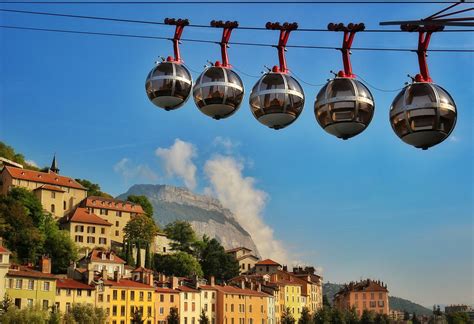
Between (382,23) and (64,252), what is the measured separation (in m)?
82.0

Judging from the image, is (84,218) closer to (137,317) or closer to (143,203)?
(143,203)

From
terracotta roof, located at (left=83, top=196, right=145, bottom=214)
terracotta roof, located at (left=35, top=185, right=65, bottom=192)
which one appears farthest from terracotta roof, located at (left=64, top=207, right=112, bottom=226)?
terracotta roof, located at (left=83, top=196, right=145, bottom=214)

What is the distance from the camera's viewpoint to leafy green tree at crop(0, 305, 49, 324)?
58312 mm

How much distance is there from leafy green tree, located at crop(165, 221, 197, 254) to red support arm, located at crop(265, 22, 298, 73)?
106m

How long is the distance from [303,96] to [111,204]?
4243 inches

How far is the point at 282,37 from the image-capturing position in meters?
9.87

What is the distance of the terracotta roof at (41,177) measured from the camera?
104 metres

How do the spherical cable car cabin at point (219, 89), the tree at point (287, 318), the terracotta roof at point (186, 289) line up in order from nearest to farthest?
the spherical cable car cabin at point (219, 89) → the terracotta roof at point (186, 289) → the tree at point (287, 318)

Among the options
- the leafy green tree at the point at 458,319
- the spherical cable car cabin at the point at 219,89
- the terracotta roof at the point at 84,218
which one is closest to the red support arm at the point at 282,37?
the spherical cable car cabin at the point at 219,89

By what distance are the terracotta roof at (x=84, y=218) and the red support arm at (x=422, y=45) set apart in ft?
317

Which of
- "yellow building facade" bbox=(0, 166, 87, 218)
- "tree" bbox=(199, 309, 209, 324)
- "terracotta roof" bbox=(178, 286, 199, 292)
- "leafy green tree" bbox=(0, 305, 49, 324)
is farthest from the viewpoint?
"yellow building facade" bbox=(0, 166, 87, 218)

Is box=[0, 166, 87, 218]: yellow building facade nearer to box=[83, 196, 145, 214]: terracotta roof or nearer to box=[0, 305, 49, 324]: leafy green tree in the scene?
box=[83, 196, 145, 214]: terracotta roof

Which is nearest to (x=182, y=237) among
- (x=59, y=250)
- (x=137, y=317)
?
(x=59, y=250)

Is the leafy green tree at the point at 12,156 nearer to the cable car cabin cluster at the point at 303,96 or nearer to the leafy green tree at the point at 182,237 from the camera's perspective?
the leafy green tree at the point at 182,237
